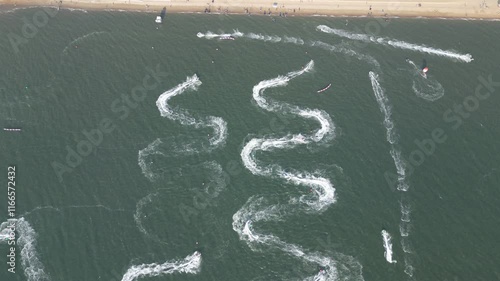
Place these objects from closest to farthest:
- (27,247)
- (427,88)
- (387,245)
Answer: (27,247) → (387,245) → (427,88)

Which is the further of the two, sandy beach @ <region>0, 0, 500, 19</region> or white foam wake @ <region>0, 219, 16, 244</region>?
sandy beach @ <region>0, 0, 500, 19</region>

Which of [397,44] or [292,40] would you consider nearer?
[397,44]

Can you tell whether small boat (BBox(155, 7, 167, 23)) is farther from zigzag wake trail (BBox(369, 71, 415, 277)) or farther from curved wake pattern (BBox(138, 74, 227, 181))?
zigzag wake trail (BBox(369, 71, 415, 277))

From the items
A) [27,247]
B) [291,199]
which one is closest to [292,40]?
[291,199]

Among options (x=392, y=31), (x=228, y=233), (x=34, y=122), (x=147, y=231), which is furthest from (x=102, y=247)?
(x=392, y=31)

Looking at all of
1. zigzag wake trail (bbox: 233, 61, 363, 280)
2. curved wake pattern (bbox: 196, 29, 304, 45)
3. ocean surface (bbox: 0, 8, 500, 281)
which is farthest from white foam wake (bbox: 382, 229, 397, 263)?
curved wake pattern (bbox: 196, 29, 304, 45)

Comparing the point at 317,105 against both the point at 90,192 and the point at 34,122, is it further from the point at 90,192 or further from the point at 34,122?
the point at 34,122

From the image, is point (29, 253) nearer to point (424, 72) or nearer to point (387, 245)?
point (387, 245)
